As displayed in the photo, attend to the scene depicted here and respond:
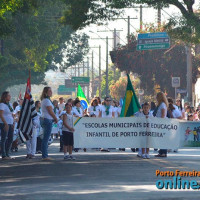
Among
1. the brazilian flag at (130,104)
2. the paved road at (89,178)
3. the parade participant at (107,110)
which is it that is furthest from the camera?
the parade participant at (107,110)

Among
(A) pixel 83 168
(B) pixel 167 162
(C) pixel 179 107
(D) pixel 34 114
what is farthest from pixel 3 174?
(C) pixel 179 107

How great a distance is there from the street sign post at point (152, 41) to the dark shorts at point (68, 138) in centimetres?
2221

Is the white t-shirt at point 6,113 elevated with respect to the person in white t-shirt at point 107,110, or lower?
lower

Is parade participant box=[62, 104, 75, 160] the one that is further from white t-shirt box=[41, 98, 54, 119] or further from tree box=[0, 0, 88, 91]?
tree box=[0, 0, 88, 91]

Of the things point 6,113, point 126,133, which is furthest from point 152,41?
point 126,133

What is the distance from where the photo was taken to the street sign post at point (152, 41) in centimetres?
4424

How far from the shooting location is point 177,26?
3253 cm

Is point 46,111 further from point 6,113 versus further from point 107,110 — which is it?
point 107,110

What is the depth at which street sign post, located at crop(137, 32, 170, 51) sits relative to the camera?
4424cm

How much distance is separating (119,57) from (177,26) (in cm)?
3275

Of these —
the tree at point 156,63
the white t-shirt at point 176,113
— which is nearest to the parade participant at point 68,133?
the white t-shirt at point 176,113

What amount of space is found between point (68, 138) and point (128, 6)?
438 inches

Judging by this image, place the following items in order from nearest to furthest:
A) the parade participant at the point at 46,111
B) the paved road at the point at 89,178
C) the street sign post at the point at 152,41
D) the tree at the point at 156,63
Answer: the paved road at the point at 89,178
the parade participant at the point at 46,111
the street sign post at the point at 152,41
the tree at the point at 156,63

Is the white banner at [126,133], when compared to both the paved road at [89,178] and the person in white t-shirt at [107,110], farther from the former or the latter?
the person in white t-shirt at [107,110]
